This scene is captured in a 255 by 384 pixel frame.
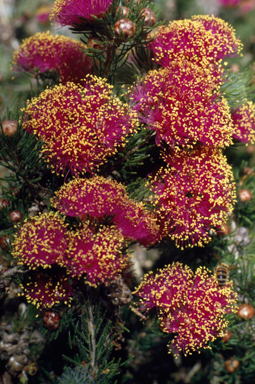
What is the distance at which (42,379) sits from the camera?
2.76 feet

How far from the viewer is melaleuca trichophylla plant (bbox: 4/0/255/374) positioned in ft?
2.20

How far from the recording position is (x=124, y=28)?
2.27 feet

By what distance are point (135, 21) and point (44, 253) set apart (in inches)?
21.6

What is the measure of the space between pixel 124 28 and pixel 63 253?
0.50m

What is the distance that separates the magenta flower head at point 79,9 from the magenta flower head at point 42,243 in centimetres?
45

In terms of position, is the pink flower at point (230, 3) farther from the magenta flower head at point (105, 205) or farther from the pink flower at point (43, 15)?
the magenta flower head at point (105, 205)

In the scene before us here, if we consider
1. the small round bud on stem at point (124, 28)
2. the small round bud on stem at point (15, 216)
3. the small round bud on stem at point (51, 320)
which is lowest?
the small round bud on stem at point (51, 320)

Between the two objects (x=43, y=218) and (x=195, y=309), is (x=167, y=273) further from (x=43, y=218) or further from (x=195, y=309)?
(x=43, y=218)

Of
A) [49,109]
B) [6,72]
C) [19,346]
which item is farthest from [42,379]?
[6,72]

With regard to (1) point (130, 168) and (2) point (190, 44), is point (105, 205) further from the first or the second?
(2) point (190, 44)

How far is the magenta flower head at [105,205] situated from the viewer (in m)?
0.67

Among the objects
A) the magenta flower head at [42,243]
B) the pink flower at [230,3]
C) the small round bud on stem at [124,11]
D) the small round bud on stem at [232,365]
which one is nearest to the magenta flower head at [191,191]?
the magenta flower head at [42,243]

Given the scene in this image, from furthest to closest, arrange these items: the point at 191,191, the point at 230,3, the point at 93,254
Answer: the point at 230,3 → the point at 191,191 → the point at 93,254

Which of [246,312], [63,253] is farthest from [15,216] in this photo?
[246,312]
